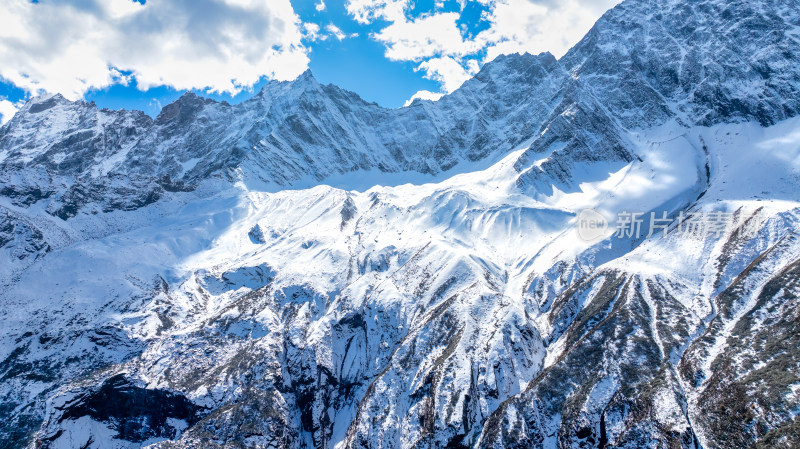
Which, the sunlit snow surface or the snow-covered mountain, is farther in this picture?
the sunlit snow surface

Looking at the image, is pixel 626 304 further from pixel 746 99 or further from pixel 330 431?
pixel 746 99

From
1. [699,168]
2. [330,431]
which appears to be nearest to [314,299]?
[330,431]

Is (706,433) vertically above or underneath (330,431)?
underneath

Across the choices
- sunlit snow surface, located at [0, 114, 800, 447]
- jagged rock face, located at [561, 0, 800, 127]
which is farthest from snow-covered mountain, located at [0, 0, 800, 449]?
jagged rock face, located at [561, 0, 800, 127]

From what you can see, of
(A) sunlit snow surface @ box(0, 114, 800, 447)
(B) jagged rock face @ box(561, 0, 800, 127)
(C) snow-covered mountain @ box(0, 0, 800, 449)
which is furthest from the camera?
(B) jagged rock face @ box(561, 0, 800, 127)

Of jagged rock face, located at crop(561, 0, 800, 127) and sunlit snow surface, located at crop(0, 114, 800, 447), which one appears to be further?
jagged rock face, located at crop(561, 0, 800, 127)

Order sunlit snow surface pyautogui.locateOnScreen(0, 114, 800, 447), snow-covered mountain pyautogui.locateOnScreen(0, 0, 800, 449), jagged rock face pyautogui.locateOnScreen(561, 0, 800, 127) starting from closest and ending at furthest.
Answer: snow-covered mountain pyautogui.locateOnScreen(0, 0, 800, 449) < sunlit snow surface pyautogui.locateOnScreen(0, 114, 800, 447) < jagged rock face pyautogui.locateOnScreen(561, 0, 800, 127)

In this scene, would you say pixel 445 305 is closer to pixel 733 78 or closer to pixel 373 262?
pixel 373 262

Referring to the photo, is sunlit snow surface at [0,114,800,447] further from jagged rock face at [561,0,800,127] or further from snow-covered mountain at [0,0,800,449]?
jagged rock face at [561,0,800,127]

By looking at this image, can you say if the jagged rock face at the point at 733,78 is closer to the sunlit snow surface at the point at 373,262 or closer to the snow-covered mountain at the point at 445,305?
the snow-covered mountain at the point at 445,305
